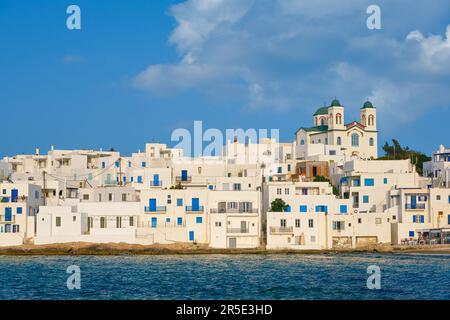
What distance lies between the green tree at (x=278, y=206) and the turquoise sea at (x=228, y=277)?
21.5 feet

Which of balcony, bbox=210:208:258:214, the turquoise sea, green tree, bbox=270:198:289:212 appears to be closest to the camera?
the turquoise sea

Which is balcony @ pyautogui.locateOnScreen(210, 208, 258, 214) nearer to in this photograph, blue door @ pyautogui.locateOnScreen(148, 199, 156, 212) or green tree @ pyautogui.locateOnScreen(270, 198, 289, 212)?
green tree @ pyautogui.locateOnScreen(270, 198, 289, 212)

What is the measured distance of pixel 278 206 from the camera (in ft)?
212

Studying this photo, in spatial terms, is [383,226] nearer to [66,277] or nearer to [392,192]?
[392,192]

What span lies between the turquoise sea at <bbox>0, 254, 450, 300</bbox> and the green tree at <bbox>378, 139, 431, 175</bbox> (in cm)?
3118

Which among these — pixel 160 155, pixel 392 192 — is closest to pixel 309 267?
pixel 392 192

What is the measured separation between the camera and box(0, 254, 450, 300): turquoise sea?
36781 mm

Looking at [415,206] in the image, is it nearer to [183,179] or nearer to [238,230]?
[238,230]

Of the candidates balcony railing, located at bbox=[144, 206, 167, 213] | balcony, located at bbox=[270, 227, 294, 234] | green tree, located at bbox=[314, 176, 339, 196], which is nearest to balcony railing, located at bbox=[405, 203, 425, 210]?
green tree, located at bbox=[314, 176, 339, 196]

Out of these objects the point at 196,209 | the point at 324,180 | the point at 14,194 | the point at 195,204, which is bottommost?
the point at 196,209

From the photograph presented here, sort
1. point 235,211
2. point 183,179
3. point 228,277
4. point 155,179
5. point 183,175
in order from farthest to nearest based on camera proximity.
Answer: point 183,175
point 183,179
point 155,179
point 235,211
point 228,277

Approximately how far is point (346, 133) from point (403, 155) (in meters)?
7.37

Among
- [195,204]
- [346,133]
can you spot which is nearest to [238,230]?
[195,204]

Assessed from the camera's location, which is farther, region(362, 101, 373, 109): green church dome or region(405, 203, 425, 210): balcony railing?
region(362, 101, 373, 109): green church dome
